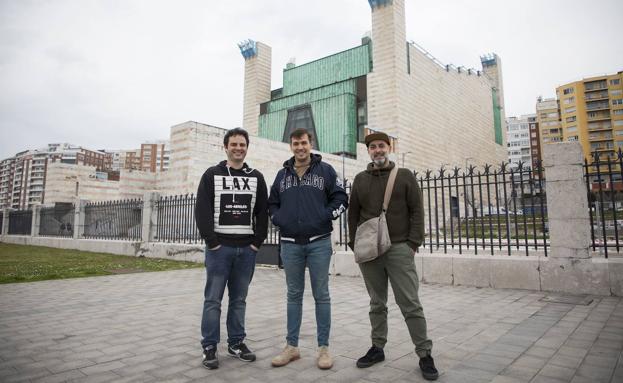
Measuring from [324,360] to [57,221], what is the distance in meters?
21.4

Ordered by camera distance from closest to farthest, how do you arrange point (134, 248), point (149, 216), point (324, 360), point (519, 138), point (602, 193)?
point (324, 360) < point (602, 193) < point (149, 216) < point (134, 248) < point (519, 138)

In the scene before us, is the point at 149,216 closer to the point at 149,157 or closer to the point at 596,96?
the point at 596,96

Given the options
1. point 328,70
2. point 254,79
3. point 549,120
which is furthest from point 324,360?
point 549,120

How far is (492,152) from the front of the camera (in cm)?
5384

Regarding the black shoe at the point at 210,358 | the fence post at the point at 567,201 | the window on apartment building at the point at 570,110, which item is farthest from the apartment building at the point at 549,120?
the black shoe at the point at 210,358

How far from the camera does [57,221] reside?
19469 millimetres

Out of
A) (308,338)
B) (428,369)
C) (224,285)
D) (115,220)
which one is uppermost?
(115,220)

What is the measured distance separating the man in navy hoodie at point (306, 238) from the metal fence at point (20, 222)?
2450 cm

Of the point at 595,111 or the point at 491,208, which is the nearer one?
the point at 491,208

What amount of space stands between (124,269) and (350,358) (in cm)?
899

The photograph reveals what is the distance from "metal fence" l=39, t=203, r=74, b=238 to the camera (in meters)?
18.8

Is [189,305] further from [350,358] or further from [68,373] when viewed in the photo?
[350,358]

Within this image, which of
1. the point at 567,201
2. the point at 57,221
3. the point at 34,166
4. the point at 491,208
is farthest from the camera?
the point at 34,166

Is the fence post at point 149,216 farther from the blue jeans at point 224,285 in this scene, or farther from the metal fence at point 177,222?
the blue jeans at point 224,285
